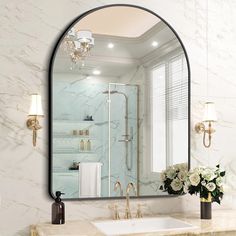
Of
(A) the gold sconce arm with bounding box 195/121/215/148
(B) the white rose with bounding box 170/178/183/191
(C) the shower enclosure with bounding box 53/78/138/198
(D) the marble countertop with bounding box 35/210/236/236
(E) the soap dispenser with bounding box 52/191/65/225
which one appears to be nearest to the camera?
(D) the marble countertop with bounding box 35/210/236/236

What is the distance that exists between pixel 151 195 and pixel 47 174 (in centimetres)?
72

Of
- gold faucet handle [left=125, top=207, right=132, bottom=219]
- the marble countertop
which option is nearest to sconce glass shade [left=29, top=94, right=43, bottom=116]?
the marble countertop

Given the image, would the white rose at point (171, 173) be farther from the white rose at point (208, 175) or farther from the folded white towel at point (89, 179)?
the folded white towel at point (89, 179)

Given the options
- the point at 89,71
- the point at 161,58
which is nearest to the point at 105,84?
the point at 89,71

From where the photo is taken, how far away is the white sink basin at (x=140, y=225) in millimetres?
2614

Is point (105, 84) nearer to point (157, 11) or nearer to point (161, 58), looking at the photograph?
point (161, 58)

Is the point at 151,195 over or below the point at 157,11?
below

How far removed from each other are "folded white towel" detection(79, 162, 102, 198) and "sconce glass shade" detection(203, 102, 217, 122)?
84 centimetres

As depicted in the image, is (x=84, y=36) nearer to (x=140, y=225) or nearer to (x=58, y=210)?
(x=58, y=210)

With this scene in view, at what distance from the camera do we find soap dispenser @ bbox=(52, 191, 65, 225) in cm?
254

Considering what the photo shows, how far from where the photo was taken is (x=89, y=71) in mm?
2770

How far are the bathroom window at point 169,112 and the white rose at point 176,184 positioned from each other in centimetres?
12

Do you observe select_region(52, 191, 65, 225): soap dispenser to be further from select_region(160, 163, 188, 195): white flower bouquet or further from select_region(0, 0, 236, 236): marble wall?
select_region(160, 163, 188, 195): white flower bouquet

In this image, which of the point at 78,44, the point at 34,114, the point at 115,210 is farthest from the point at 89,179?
the point at 78,44
